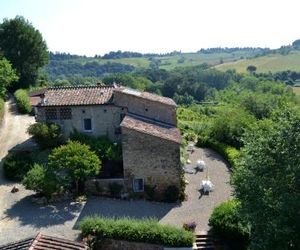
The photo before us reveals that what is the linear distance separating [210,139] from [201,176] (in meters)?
10.4

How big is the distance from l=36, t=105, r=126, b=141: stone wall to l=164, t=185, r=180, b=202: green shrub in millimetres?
6910

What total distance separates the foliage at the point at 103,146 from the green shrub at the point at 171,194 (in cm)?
436

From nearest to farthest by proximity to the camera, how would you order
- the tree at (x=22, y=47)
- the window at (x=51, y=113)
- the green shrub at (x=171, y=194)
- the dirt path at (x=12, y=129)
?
the green shrub at (x=171, y=194), the window at (x=51, y=113), the dirt path at (x=12, y=129), the tree at (x=22, y=47)

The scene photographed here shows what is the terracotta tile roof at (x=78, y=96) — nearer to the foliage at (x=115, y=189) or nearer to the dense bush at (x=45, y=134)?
the dense bush at (x=45, y=134)

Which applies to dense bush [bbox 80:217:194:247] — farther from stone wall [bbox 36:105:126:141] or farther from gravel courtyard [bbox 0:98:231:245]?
stone wall [bbox 36:105:126:141]

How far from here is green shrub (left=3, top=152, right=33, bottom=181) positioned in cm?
3581

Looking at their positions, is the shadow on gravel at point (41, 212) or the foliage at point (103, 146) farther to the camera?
the foliage at point (103, 146)

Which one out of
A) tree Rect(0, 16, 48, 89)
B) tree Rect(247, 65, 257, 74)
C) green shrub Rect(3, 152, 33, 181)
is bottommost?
tree Rect(247, 65, 257, 74)

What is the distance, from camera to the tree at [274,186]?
811 inches

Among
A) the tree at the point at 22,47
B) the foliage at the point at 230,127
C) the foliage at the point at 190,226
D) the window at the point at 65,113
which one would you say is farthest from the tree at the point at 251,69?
the foliage at the point at 190,226

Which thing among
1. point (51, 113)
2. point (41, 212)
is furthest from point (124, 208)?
point (51, 113)

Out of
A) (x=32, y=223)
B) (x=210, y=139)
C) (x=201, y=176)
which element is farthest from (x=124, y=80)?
(x=32, y=223)

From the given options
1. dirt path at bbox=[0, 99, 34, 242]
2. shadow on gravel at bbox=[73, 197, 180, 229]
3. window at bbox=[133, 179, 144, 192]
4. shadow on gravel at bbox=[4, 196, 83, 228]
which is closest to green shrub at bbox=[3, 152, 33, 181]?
dirt path at bbox=[0, 99, 34, 242]

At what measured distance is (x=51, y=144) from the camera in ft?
123
